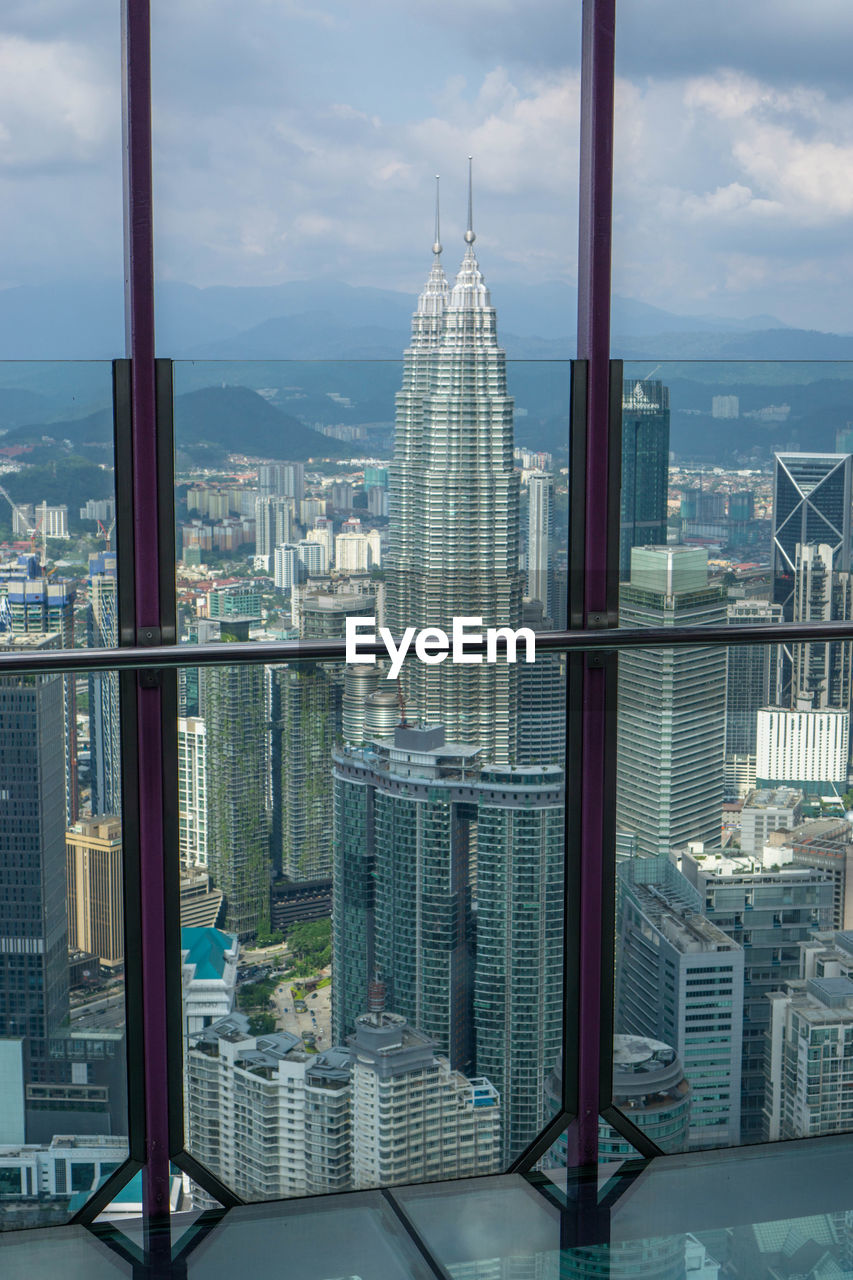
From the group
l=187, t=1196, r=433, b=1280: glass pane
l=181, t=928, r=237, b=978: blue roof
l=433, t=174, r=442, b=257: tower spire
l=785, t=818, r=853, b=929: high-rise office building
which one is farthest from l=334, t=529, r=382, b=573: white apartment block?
l=187, t=1196, r=433, b=1280: glass pane

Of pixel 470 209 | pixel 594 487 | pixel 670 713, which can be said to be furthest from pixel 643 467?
pixel 470 209

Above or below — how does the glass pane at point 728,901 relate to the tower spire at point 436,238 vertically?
below

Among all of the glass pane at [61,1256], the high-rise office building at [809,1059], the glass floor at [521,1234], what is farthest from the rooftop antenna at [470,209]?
the glass pane at [61,1256]

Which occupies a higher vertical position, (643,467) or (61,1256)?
(643,467)

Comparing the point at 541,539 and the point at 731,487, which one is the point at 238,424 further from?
the point at 731,487

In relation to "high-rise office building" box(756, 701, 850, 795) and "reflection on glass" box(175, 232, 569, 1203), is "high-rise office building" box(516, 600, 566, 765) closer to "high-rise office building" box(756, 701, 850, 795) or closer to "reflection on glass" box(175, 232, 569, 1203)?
"reflection on glass" box(175, 232, 569, 1203)

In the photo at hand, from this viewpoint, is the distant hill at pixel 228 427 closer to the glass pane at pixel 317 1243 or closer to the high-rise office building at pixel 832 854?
the high-rise office building at pixel 832 854
